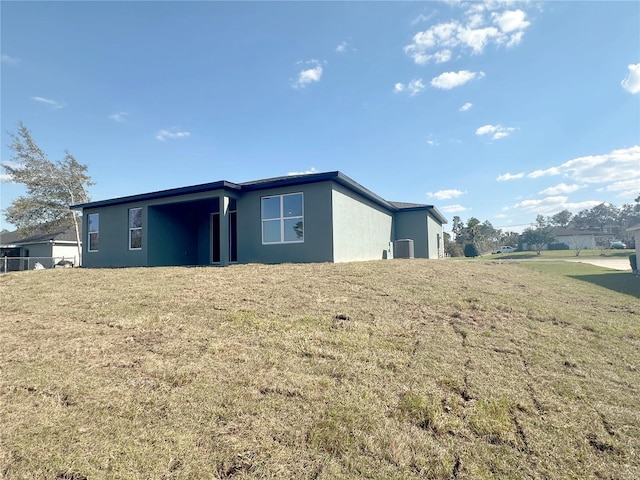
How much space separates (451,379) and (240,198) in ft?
33.8

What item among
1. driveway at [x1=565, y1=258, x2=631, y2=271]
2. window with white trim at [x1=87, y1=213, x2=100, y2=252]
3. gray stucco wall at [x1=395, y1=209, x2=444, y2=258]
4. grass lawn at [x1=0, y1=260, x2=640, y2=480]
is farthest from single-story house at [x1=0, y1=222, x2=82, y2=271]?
driveway at [x1=565, y1=258, x2=631, y2=271]

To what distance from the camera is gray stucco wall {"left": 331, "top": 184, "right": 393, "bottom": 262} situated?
444 inches

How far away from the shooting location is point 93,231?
14961mm

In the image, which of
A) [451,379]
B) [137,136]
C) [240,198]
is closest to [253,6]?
[240,198]

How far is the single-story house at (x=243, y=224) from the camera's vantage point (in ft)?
36.5

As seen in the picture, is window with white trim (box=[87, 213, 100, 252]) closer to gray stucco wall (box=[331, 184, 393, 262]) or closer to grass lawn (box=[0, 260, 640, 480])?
grass lawn (box=[0, 260, 640, 480])

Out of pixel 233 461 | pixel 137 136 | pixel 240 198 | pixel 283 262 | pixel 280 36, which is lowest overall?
pixel 233 461

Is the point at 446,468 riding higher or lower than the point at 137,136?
lower

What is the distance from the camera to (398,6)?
9.84 meters

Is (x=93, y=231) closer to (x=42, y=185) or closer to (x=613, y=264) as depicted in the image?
(x=42, y=185)

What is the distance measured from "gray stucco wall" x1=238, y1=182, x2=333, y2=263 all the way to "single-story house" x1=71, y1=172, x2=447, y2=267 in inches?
1.3

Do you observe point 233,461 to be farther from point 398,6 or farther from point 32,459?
point 398,6

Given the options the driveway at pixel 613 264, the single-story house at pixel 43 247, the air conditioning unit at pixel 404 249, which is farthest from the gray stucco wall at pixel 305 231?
the single-story house at pixel 43 247

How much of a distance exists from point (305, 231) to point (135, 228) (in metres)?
7.70
